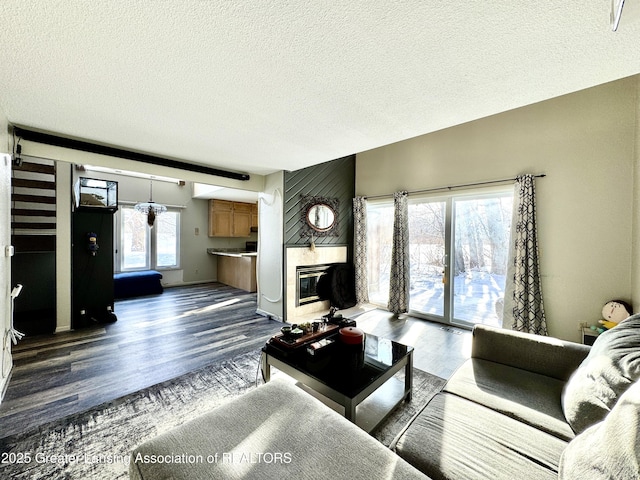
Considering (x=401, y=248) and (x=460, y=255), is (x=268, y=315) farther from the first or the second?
(x=460, y=255)

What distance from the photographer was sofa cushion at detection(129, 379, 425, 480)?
892mm

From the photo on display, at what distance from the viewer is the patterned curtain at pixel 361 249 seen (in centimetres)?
489

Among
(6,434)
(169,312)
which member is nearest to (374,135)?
(6,434)

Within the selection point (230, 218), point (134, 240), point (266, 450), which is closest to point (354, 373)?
point (266, 450)

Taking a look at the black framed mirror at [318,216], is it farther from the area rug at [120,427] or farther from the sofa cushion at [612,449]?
the sofa cushion at [612,449]

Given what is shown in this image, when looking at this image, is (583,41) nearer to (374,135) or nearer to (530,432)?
(374,135)

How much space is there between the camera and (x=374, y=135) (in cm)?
255

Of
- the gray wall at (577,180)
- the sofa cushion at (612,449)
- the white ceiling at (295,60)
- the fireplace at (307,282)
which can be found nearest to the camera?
the sofa cushion at (612,449)

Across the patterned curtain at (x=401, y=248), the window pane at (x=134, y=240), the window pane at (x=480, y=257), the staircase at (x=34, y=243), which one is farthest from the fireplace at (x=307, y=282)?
the window pane at (x=134, y=240)

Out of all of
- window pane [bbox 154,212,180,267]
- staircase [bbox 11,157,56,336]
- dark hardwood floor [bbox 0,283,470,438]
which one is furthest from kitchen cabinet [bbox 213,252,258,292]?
staircase [bbox 11,157,56,336]

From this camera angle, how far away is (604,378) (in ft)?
3.40

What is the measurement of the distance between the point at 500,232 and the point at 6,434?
5.12 metres

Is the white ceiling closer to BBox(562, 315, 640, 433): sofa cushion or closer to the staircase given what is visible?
the staircase

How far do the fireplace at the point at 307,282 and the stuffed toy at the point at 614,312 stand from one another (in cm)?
355
